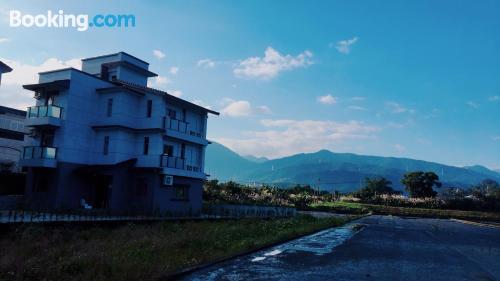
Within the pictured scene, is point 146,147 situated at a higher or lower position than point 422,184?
lower

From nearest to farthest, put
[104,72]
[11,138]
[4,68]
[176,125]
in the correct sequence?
[4,68]
[176,125]
[104,72]
[11,138]

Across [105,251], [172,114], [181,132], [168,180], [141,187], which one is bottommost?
[105,251]

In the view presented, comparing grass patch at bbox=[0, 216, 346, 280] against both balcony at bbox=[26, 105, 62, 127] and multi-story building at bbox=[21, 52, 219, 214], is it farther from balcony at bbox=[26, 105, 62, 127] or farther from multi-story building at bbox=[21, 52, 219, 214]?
balcony at bbox=[26, 105, 62, 127]

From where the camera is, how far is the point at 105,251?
42.0 feet

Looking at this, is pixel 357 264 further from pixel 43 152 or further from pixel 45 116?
pixel 45 116

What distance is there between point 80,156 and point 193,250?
19751 millimetres

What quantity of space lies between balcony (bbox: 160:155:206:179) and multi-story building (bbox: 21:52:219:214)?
0.24 ft

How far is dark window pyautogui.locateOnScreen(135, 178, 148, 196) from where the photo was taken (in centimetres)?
3155

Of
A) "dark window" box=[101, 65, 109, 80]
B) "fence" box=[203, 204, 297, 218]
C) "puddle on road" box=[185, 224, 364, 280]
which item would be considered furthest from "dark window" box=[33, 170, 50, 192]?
"puddle on road" box=[185, 224, 364, 280]

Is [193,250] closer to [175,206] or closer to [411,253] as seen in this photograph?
[411,253]

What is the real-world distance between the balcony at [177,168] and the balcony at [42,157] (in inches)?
281

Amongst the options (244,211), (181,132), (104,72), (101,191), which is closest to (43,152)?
(101,191)

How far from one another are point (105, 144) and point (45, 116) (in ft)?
14.3

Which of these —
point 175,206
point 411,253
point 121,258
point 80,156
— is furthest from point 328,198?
point 121,258
